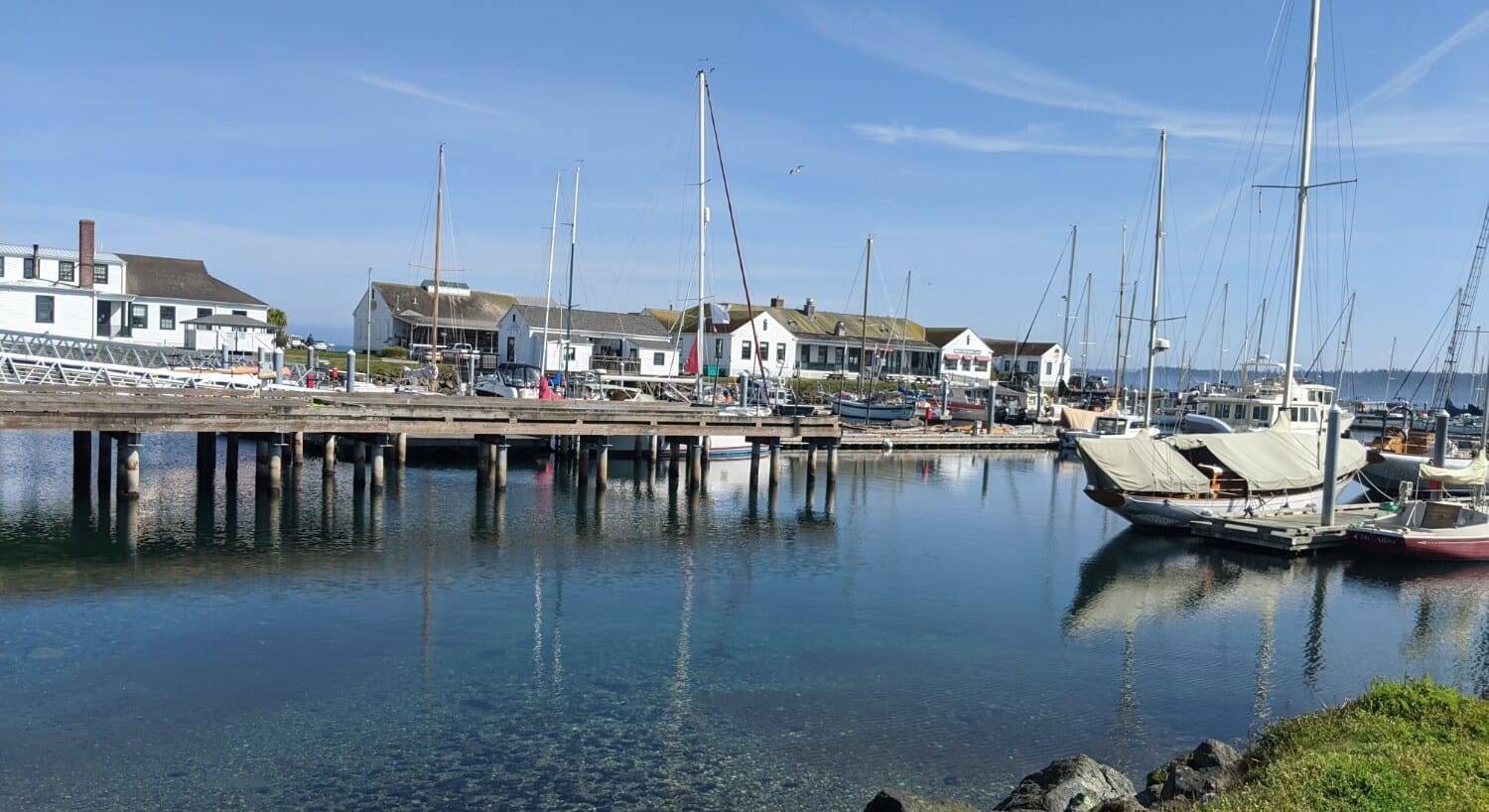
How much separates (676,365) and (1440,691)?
5875 cm

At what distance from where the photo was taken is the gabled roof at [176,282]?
63.3 meters

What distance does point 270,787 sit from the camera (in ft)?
44.1

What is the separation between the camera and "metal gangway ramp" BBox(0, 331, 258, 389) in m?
41.0

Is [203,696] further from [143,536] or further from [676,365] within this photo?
[676,365]

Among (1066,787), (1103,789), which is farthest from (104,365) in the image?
(1103,789)

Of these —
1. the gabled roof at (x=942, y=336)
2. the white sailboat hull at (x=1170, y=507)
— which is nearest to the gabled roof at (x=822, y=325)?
the gabled roof at (x=942, y=336)

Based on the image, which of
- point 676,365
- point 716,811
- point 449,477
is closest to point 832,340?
point 676,365

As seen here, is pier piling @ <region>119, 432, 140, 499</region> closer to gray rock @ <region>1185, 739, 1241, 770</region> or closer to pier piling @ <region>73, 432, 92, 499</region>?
pier piling @ <region>73, 432, 92, 499</region>

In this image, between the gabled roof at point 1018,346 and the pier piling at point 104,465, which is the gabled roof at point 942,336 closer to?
the gabled roof at point 1018,346

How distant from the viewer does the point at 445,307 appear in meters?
82.4

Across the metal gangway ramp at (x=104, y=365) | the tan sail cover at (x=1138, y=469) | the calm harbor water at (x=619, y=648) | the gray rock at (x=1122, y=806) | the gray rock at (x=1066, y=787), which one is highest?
the metal gangway ramp at (x=104, y=365)

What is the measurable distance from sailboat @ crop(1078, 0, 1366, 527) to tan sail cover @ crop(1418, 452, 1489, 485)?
2668 mm

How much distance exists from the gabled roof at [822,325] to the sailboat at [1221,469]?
49.7m

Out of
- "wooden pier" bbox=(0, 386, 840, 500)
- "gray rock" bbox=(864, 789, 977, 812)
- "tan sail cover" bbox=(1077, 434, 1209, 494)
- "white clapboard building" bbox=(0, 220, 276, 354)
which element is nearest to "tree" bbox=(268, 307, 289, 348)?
"white clapboard building" bbox=(0, 220, 276, 354)
